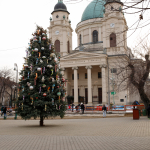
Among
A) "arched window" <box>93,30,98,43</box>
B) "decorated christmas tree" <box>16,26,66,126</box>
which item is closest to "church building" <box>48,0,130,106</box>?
"arched window" <box>93,30,98,43</box>

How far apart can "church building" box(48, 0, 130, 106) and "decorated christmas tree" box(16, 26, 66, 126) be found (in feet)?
94.8

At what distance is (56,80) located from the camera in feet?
54.2

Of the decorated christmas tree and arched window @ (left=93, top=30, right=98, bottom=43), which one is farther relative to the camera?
arched window @ (left=93, top=30, right=98, bottom=43)

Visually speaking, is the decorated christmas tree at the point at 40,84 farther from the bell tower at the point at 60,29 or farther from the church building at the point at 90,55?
the bell tower at the point at 60,29

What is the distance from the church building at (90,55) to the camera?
156 feet

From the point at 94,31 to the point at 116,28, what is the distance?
1113cm

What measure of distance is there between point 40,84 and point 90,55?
3392 cm

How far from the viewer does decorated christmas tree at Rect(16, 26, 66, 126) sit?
51.8 feet

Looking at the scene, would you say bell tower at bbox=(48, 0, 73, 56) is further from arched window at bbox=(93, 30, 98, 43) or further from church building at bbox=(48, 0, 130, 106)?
arched window at bbox=(93, 30, 98, 43)

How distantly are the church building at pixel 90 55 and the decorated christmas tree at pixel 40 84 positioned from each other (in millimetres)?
28889

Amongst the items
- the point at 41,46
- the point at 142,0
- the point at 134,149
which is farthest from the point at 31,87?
the point at 142,0

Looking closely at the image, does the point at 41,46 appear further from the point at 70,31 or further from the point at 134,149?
the point at 70,31

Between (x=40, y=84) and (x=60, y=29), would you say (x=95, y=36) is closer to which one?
(x=60, y=29)

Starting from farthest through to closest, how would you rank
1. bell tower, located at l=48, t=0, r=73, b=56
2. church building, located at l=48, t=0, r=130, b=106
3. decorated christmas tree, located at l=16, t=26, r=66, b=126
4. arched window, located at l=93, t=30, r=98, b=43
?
arched window, located at l=93, t=30, r=98, b=43 < bell tower, located at l=48, t=0, r=73, b=56 < church building, located at l=48, t=0, r=130, b=106 < decorated christmas tree, located at l=16, t=26, r=66, b=126
